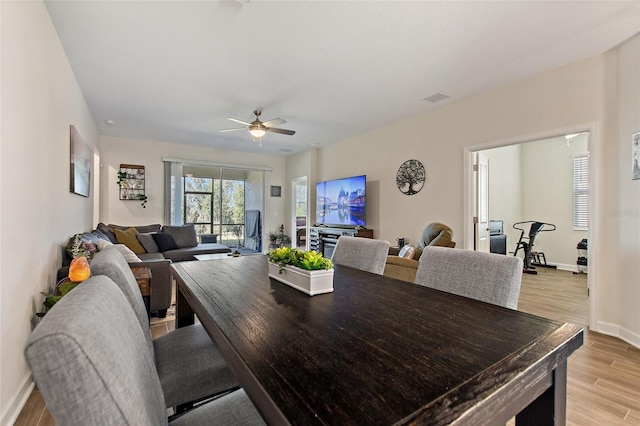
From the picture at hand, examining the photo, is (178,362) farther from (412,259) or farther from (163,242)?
(163,242)

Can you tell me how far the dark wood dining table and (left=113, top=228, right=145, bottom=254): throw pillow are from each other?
4.15 m

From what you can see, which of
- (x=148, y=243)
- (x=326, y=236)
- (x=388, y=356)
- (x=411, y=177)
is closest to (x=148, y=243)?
(x=148, y=243)

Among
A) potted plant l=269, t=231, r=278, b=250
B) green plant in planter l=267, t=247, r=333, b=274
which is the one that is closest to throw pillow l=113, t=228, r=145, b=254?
potted plant l=269, t=231, r=278, b=250

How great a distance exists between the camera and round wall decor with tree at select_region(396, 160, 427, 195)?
Answer: 4473mm

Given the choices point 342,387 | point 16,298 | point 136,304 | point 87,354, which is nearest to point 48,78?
point 16,298

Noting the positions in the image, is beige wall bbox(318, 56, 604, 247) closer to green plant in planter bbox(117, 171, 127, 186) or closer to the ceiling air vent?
the ceiling air vent

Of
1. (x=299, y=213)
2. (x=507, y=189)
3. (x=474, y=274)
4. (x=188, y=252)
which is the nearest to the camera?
(x=474, y=274)

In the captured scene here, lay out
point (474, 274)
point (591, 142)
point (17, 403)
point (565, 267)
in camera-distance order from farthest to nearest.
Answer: point (565, 267) → point (591, 142) → point (17, 403) → point (474, 274)

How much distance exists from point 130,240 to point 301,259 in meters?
4.42

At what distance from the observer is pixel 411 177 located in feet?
15.2

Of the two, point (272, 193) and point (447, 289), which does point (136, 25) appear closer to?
point (447, 289)

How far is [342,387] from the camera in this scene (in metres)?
0.61

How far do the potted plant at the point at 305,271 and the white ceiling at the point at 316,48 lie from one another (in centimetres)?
184

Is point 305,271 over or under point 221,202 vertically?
under
